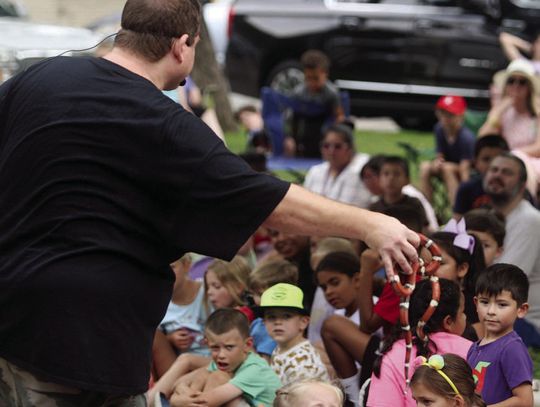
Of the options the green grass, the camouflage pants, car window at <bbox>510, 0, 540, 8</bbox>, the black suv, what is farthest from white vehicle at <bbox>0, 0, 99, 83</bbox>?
the camouflage pants

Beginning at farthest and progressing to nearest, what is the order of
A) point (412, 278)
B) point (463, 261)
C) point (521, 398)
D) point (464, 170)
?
point (464, 170) < point (463, 261) < point (521, 398) < point (412, 278)

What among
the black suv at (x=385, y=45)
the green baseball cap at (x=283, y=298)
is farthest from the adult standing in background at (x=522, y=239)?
the black suv at (x=385, y=45)

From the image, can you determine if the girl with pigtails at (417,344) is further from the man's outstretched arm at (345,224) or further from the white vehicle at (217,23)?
the white vehicle at (217,23)

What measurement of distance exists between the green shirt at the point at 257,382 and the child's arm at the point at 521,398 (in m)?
1.19

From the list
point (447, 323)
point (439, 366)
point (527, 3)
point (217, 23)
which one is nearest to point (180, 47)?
point (439, 366)

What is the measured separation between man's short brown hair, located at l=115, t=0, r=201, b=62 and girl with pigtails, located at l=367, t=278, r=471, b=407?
1.71 meters

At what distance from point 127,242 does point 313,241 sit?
413 cm

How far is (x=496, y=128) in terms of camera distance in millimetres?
9656

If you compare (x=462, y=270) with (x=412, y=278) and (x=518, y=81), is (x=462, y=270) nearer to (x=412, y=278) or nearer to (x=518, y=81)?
(x=412, y=278)

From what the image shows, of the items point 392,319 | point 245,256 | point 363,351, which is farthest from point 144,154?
point 245,256

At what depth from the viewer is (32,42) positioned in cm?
1155

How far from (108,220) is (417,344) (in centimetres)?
182

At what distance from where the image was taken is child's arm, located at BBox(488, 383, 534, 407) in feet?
16.0

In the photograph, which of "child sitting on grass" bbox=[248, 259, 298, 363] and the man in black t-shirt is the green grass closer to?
"child sitting on grass" bbox=[248, 259, 298, 363]
